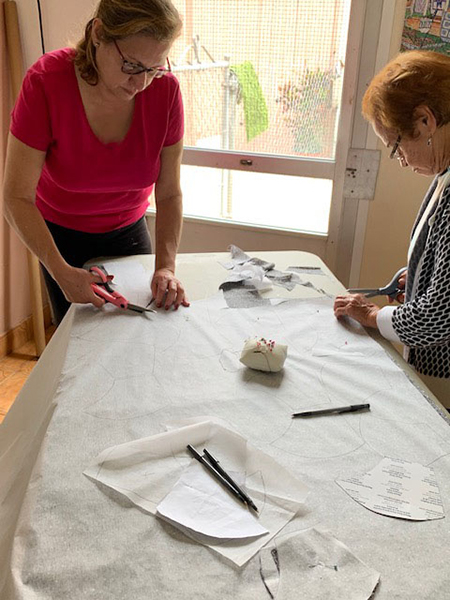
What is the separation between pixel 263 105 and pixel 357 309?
1.16 m

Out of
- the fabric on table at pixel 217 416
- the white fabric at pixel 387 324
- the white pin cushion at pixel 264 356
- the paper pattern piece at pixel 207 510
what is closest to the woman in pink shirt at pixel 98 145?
the fabric on table at pixel 217 416

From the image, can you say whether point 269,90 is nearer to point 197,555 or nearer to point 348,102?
point 348,102

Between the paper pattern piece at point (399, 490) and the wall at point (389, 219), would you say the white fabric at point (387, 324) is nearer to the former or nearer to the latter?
the paper pattern piece at point (399, 490)

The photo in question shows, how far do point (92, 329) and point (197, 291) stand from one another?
0.32m

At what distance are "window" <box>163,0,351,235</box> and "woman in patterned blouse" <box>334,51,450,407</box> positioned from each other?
887 millimetres

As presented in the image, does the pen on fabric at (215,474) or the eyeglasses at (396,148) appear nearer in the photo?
the pen on fabric at (215,474)

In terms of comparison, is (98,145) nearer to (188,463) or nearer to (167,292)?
(167,292)

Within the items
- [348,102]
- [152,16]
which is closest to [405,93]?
[152,16]

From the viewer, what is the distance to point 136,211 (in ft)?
5.43

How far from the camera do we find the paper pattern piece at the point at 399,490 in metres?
0.73

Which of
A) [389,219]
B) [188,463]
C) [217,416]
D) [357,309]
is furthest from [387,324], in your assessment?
[389,219]

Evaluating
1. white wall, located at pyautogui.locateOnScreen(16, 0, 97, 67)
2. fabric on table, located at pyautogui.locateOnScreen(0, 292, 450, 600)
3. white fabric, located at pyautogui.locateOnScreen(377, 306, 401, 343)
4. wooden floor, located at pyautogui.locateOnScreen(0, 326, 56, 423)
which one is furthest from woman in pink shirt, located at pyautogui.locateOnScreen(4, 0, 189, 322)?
white wall, located at pyautogui.locateOnScreen(16, 0, 97, 67)

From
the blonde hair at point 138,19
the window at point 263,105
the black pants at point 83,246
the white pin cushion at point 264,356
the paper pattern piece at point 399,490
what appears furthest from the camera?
the window at point 263,105

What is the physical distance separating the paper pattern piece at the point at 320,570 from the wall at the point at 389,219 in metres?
1.57
